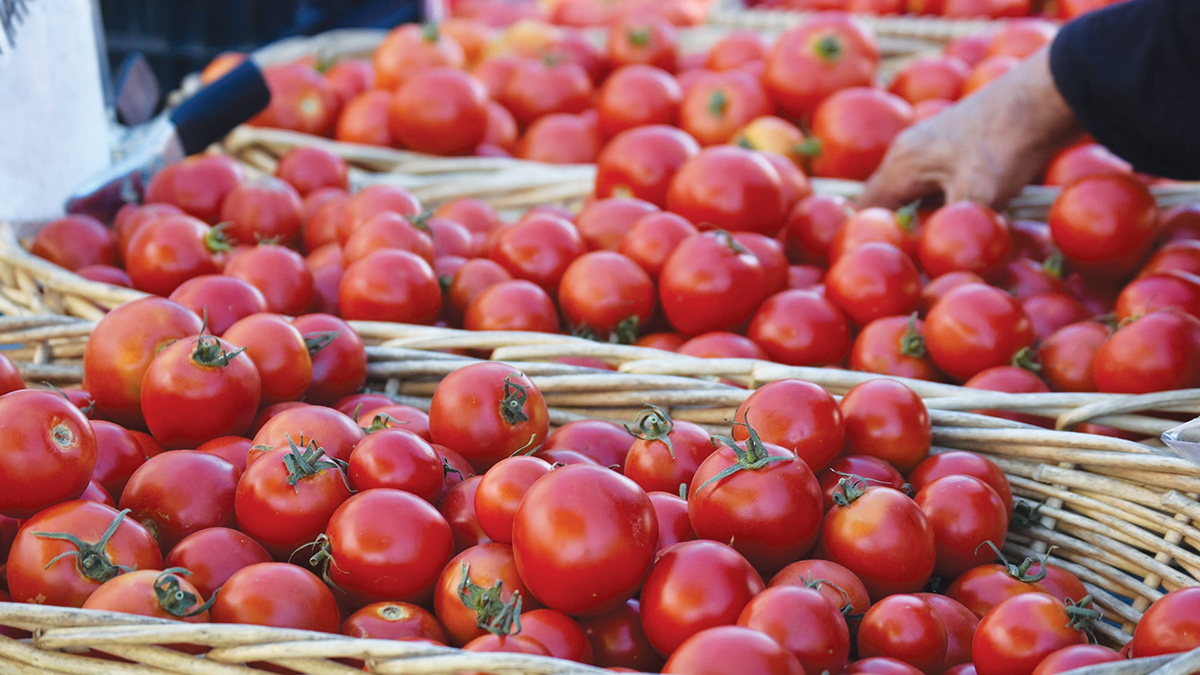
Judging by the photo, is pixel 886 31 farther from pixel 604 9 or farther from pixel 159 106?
pixel 159 106

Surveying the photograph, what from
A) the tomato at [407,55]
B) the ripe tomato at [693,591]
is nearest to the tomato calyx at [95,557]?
the ripe tomato at [693,591]

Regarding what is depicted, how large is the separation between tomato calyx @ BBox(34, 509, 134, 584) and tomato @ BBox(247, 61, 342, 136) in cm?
213

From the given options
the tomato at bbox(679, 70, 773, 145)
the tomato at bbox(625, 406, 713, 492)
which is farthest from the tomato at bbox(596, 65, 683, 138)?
the tomato at bbox(625, 406, 713, 492)

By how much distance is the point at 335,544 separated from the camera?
1.23 metres

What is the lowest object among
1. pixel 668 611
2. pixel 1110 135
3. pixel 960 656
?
pixel 960 656

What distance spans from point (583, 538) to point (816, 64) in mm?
2307

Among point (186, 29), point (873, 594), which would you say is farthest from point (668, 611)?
point (186, 29)

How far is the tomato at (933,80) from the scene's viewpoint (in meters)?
3.07

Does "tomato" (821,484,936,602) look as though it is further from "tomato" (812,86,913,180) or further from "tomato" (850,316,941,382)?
"tomato" (812,86,913,180)

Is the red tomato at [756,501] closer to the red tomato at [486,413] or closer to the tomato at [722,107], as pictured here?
the red tomato at [486,413]

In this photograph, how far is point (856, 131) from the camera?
274 centimetres

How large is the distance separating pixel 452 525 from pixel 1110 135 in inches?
65.4

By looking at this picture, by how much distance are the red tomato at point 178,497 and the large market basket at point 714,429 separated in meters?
0.22

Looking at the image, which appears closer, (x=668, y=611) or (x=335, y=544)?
(x=668, y=611)
